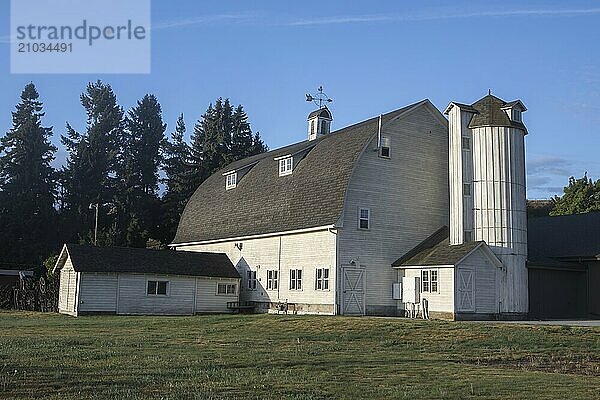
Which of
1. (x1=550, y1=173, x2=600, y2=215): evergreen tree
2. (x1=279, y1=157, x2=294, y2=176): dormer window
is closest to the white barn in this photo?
(x1=279, y1=157, x2=294, y2=176): dormer window

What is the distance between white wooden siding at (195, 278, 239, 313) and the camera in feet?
138

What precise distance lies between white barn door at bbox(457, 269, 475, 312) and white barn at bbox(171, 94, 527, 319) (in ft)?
0.15

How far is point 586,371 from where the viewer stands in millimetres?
17156

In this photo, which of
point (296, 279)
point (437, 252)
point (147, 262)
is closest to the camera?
point (437, 252)

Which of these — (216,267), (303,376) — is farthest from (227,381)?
(216,267)

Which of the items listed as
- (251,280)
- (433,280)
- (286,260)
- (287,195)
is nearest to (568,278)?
(433,280)

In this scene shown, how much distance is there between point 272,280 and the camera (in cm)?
4091

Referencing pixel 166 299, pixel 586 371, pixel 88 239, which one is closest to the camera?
pixel 586 371

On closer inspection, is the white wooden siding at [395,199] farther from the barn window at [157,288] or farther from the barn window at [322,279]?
the barn window at [157,288]

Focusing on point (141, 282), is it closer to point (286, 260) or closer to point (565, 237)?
point (286, 260)

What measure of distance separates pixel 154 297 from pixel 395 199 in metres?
14.3

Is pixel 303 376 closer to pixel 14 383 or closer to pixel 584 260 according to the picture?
pixel 14 383

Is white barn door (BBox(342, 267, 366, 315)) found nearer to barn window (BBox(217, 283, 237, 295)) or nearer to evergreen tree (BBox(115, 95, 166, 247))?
barn window (BBox(217, 283, 237, 295))

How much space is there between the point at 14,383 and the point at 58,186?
62.8 meters
